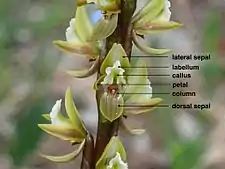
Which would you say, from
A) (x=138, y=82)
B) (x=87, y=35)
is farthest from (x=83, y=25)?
(x=138, y=82)

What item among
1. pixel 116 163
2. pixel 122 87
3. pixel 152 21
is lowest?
pixel 116 163

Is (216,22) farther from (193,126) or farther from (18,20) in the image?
(18,20)

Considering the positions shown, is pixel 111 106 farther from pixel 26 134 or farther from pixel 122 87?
pixel 26 134

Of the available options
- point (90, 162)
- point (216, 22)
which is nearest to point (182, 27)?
point (216, 22)

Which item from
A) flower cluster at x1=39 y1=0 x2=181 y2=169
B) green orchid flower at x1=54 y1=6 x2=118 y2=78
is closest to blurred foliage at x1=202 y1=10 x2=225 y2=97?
flower cluster at x1=39 y1=0 x2=181 y2=169

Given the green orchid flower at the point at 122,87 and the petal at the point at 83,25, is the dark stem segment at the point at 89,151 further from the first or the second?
the petal at the point at 83,25

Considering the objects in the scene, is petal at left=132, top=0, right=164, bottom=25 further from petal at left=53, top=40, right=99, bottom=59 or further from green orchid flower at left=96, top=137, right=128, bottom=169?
green orchid flower at left=96, top=137, right=128, bottom=169
